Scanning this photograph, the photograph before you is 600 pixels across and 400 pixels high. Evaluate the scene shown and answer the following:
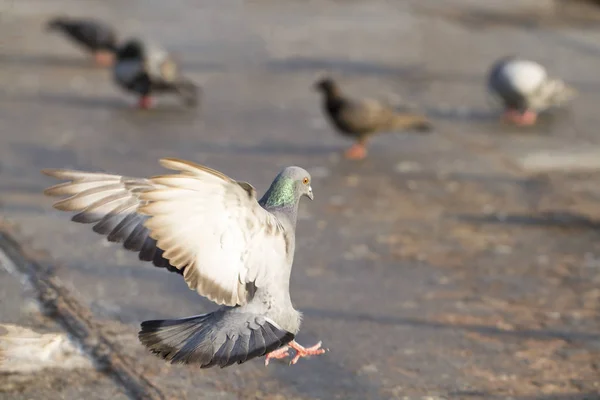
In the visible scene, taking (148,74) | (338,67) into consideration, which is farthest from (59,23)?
(338,67)

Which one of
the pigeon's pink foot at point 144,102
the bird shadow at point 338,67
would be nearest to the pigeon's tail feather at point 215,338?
the pigeon's pink foot at point 144,102

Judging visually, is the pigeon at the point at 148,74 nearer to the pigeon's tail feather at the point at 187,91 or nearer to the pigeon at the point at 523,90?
the pigeon's tail feather at the point at 187,91

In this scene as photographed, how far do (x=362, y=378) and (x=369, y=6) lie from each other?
11.7m

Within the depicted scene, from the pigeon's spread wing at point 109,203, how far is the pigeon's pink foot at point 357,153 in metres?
4.53

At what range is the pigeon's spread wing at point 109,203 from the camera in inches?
140

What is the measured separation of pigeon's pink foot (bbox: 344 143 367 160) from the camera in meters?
8.17

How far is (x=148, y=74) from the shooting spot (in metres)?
9.17

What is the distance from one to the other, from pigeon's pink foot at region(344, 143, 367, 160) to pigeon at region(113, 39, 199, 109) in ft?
6.38

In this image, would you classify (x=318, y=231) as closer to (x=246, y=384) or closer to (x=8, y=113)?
(x=246, y=384)

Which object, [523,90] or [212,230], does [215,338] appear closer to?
[212,230]

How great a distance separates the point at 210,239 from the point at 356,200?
378cm

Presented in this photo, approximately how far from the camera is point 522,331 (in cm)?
511

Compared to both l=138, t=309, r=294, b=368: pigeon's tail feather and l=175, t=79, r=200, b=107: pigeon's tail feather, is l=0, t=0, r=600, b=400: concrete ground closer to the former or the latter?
l=175, t=79, r=200, b=107: pigeon's tail feather

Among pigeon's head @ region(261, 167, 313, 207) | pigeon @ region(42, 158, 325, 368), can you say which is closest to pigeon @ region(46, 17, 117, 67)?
pigeon's head @ region(261, 167, 313, 207)
